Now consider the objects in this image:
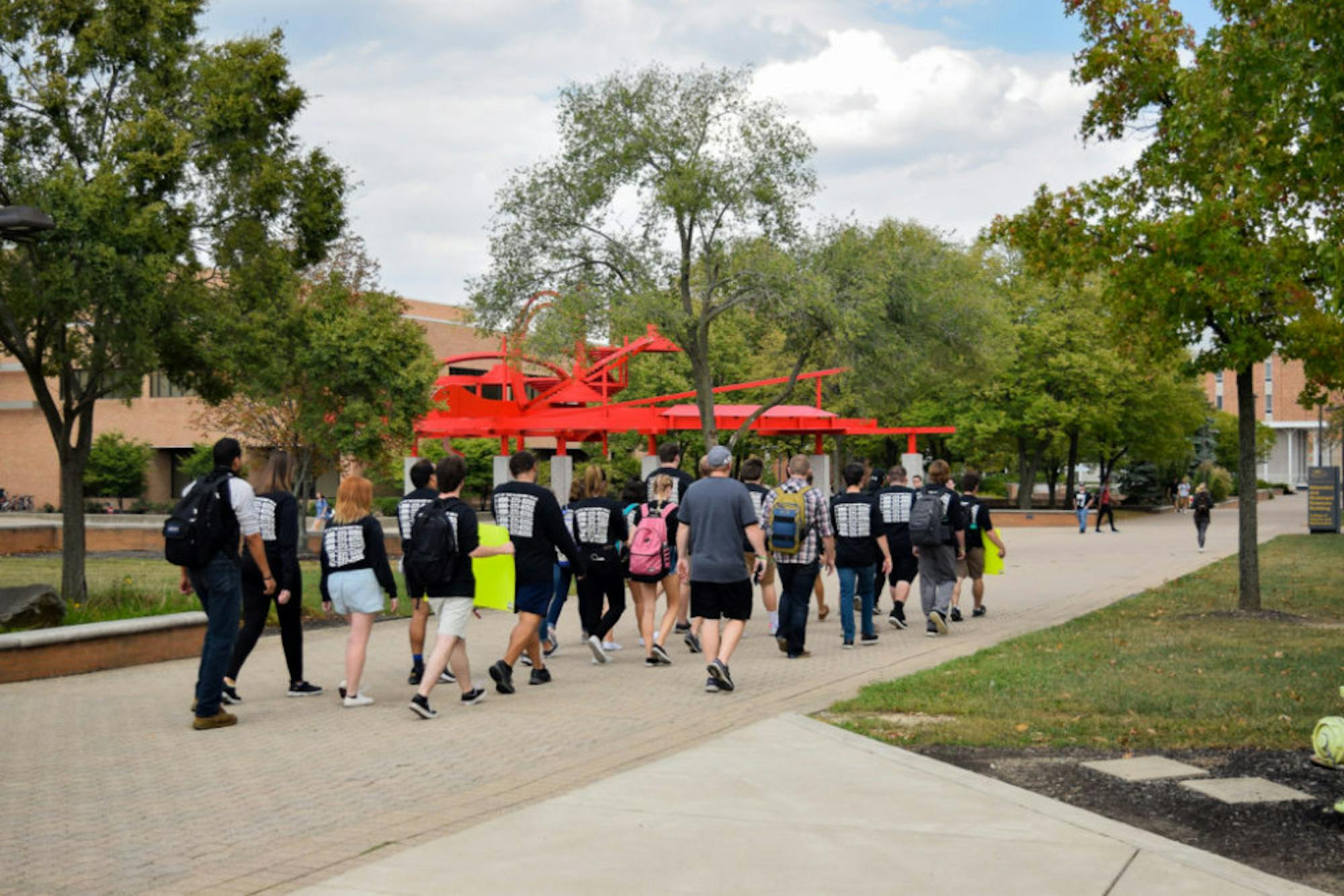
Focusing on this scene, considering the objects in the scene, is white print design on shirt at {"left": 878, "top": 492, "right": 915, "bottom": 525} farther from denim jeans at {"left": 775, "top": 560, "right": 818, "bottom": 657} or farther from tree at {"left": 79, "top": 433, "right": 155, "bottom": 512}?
tree at {"left": 79, "top": 433, "right": 155, "bottom": 512}

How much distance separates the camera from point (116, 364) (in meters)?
16.0

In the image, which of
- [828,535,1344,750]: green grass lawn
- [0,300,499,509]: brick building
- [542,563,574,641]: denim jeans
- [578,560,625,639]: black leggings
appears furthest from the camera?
[0,300,499,509]: brick building

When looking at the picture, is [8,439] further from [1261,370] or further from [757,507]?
[1261,370]

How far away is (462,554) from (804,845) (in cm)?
449

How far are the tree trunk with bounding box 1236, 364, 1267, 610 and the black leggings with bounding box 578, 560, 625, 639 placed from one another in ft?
23.8

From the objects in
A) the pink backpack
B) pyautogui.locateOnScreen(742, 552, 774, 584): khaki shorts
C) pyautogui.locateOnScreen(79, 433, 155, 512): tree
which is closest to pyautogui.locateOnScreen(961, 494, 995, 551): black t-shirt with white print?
pyautogui.locateOnScreen(742, 552, 774, 584): khaki shorts

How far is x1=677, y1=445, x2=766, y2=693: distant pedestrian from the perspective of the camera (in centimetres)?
1027

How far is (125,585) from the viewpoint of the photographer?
15.7 m

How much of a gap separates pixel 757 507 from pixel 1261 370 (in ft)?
468

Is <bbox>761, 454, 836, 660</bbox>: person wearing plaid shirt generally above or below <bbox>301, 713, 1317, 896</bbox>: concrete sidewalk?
above

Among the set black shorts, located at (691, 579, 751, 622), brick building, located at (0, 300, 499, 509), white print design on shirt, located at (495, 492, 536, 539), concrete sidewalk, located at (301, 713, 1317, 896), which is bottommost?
concrete sidewalk, located at (301, 713, 1317, 896)

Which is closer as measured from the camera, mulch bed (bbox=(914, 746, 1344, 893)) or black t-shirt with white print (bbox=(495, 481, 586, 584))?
mulch bed (bbox=(914, 746, 1344, 893))

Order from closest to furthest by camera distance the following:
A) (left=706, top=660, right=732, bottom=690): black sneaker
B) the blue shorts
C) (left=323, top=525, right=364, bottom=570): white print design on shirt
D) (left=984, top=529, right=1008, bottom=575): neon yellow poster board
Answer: (left=323, top=525, right=364, bottom=570): white print design on shirt
(left=706, top=660, right=732, bottom=690): black sneaker
the blue shorts
(left=984, top=529, right=1008, bottom=575): neon yellow poster board

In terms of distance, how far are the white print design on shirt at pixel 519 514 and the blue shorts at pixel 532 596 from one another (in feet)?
1.25
